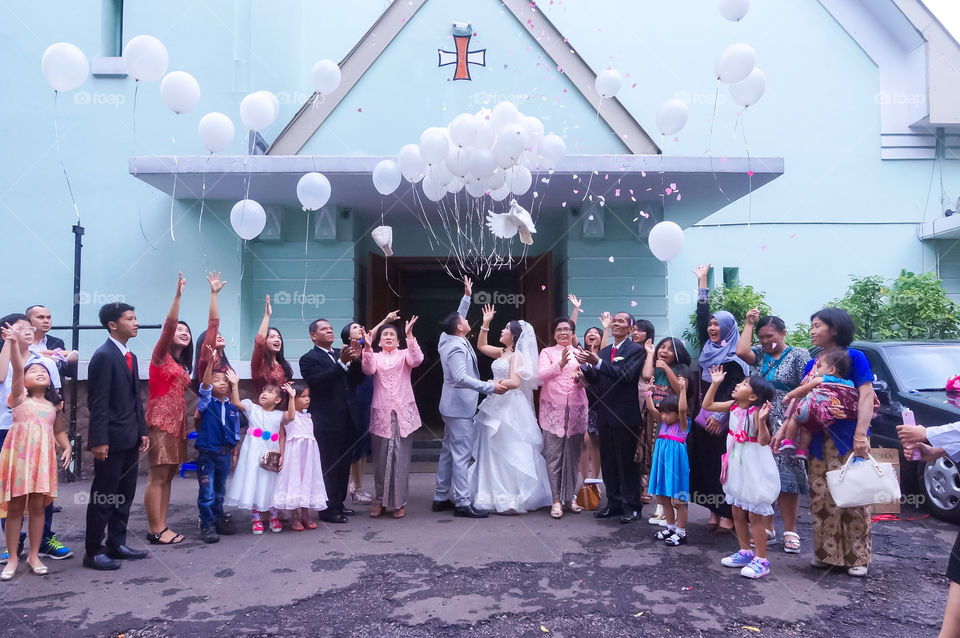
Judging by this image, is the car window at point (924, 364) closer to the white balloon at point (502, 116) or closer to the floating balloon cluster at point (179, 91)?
the white balloon at point (502, 116)

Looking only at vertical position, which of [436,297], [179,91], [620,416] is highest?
[179,91]

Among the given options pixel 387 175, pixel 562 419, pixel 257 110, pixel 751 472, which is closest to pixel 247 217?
pixel 257 110

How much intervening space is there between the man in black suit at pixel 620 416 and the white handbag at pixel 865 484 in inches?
71.0

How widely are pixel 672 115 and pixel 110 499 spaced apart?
5.71m

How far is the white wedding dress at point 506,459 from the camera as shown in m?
5.58

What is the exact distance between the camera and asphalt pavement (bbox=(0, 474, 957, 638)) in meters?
3.28

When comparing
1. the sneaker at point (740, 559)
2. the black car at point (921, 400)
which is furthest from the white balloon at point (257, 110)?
the black car at point (921, 400)

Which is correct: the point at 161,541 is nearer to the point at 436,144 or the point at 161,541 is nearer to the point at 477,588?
the point at 477,588

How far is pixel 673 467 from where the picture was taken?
183 inches

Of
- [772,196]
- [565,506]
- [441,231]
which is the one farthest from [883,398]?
[772,196]

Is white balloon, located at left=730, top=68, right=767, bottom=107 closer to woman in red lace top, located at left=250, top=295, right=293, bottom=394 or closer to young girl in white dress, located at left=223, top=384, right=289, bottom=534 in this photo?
woman in red lace top, located at left=250, top=295, right=293, bottom=394

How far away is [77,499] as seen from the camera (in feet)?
20.5

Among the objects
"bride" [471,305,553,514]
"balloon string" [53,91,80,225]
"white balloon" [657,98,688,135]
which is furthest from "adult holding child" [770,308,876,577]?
"balloon string" [53,91,80,225]

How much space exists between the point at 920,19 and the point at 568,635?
13212 millimetres
